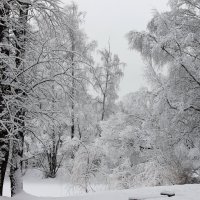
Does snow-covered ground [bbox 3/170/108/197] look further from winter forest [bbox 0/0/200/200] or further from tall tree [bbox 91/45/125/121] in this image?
tall tree [bbox 91/45/125/121]

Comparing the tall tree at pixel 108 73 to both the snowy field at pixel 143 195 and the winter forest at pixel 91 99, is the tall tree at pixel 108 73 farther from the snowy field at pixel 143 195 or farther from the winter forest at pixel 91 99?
the snowy field at pixel 143 195

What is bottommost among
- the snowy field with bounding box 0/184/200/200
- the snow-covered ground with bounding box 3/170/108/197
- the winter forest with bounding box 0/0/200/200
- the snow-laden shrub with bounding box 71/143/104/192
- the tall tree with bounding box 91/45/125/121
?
the snow-covered ground with bounding box 3/170/108/197

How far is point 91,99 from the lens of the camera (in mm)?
12945

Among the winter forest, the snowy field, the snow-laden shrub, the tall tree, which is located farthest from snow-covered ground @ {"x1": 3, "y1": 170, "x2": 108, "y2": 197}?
the snowy field

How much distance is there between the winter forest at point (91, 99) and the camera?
334 inches

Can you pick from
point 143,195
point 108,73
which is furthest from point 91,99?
point 108,73

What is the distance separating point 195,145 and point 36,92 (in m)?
5.57

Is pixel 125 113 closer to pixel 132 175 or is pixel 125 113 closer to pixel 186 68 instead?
pixel 132 175

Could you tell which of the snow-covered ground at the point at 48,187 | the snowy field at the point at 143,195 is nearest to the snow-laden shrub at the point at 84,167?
the snow-covered ground at the point at 48,187

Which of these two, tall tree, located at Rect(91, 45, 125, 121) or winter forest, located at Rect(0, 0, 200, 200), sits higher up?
tall tree, located at Rect(91, 45, 125, 121)

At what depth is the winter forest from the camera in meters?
8.48

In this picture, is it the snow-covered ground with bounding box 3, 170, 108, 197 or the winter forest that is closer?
the winter forest

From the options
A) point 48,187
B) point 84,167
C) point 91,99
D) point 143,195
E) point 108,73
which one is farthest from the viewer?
point 108,73

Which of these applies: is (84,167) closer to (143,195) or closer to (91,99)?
(91,99)
